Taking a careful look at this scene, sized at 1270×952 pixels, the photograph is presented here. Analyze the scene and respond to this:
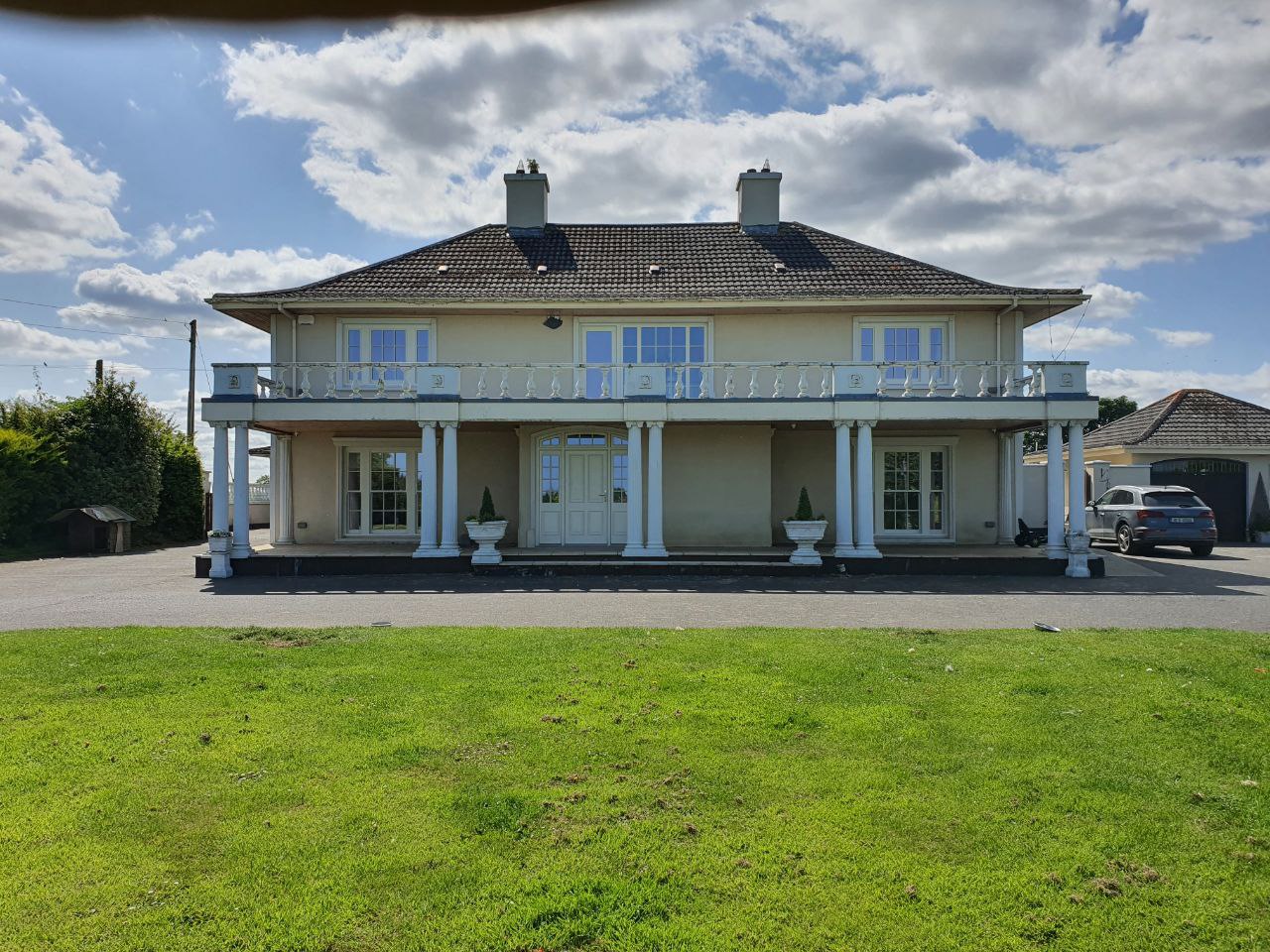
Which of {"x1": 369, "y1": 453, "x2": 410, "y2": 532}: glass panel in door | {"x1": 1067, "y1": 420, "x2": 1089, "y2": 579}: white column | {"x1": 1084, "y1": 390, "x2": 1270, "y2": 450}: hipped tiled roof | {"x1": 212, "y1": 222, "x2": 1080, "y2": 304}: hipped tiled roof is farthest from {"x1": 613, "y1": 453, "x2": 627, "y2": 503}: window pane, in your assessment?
{"x1": 1084, "y1": 390, "x2": 1270, "y2": 450}: hipped tiled roof

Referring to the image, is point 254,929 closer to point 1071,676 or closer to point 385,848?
point 385,848

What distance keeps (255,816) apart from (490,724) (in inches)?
69.4

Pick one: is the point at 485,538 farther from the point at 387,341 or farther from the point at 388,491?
the point at 387,341

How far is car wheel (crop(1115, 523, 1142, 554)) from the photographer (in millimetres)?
20078

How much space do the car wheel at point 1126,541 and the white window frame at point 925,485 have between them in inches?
186

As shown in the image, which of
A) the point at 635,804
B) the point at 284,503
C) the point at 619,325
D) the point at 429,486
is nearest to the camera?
the point at 635,804

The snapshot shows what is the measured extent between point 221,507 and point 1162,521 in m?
20.7

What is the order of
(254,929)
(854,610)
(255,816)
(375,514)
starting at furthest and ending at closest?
(375,514)
(854,610)
(255,816)
(254,929)

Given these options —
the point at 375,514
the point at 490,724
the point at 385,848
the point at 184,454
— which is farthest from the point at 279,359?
the point at 385,848

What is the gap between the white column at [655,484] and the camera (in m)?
16.3

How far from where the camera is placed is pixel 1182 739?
5371 mm

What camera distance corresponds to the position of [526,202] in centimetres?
2167

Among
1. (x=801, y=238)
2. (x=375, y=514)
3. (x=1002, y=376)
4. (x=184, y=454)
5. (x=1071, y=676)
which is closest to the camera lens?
(x=1071, y=676)

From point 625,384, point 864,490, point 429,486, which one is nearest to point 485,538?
point 429,486
